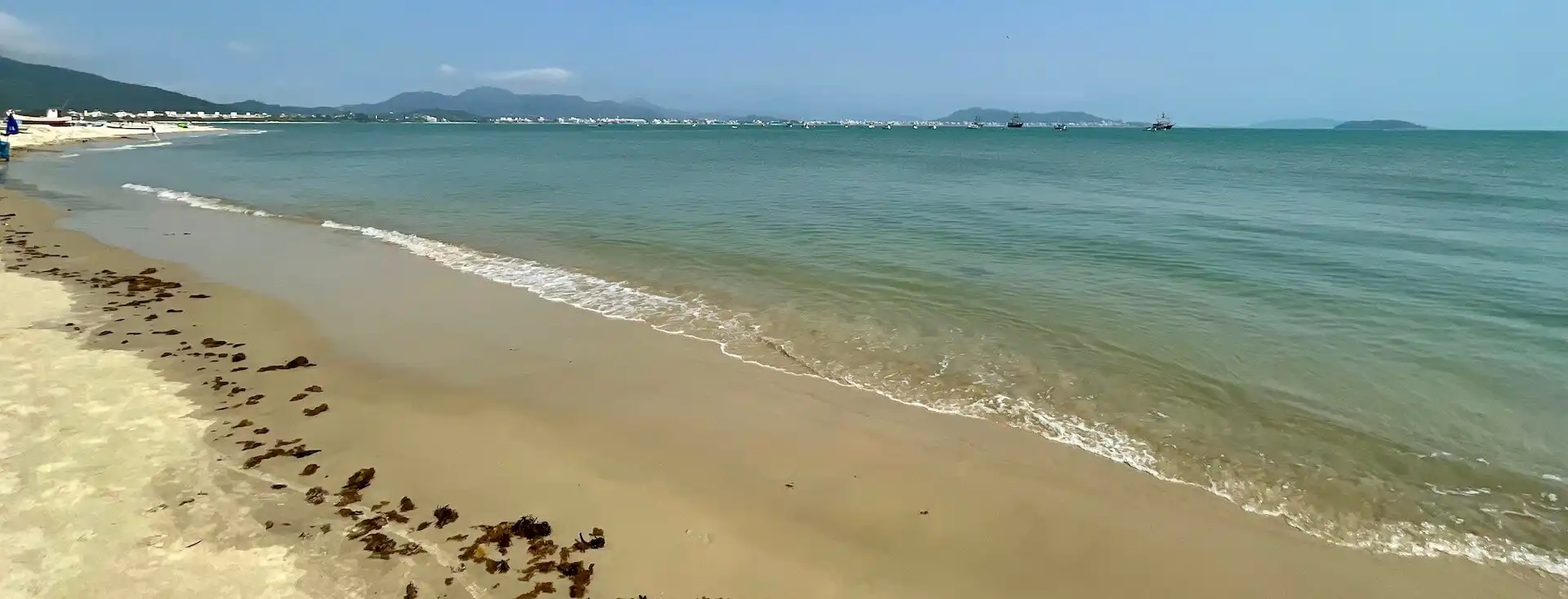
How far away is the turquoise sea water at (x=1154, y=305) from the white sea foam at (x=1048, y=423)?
4 centimetres

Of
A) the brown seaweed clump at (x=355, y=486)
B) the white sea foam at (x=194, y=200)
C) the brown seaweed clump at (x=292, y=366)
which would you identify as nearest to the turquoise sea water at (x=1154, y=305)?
the white sea foam at (x=194, y=200)

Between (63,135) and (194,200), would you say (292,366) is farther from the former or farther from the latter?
(63,135)

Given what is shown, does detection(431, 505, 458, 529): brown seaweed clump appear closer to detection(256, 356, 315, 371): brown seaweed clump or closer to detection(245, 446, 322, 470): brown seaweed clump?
detection(245, 446, 322, 470): brown seaweed clump

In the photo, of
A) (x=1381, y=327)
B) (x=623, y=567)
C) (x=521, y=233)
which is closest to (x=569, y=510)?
(x=623, y=567)

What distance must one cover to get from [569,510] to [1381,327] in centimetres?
1285

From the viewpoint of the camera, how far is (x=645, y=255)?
648 inches

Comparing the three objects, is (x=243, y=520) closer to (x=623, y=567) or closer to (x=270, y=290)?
(x=623, y=567)

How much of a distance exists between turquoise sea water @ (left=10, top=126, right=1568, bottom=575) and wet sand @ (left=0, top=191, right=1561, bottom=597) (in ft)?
2.39

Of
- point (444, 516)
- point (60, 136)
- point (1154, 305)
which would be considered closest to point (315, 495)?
point (444, 516)

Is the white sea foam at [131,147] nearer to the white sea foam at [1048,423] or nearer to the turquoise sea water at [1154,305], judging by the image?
the turquoise sea water at [1154,305]

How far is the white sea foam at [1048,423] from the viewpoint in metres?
5.88

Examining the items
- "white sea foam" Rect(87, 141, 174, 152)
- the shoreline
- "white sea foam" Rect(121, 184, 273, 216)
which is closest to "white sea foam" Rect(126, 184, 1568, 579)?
"white sea foam" Rect(121, 184, 273, 216)

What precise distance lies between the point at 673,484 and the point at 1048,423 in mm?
4306

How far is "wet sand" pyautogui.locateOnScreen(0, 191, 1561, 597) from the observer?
17.4ft
